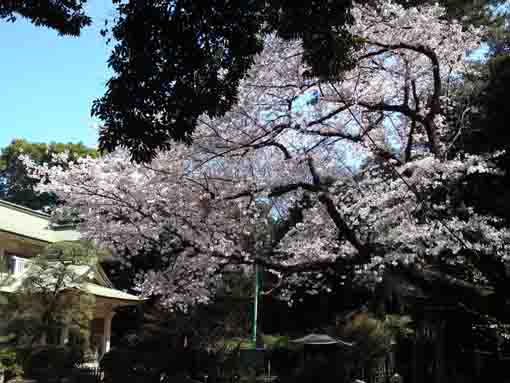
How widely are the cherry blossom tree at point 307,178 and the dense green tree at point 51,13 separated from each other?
428 centimetres

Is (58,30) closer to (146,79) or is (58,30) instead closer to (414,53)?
(146,79)

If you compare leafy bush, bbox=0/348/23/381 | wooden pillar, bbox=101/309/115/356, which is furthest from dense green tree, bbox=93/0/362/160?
wooden pillar, bbox=101/309/115/356

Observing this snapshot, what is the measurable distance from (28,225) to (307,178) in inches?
508

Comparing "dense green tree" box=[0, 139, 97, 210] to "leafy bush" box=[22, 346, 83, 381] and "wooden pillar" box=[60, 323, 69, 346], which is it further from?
"leafy bush" box=[22, 346, 83, 381]

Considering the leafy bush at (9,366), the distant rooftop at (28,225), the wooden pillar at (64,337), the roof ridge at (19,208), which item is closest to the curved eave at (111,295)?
the wooden pillar at (64,337)

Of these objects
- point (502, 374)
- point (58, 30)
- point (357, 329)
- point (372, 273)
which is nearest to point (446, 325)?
point (502, 374)

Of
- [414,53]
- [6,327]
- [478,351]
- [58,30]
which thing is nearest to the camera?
[58,30]

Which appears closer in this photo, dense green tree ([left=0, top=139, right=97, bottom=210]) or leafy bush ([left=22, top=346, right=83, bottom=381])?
leafy bush ([left=22, top=346, right=83, bottom=381])

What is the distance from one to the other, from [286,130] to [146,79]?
581cm

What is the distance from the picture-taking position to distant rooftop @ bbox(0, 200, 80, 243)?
19.0 meters

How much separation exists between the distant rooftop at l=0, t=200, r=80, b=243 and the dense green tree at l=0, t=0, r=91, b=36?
13596mm

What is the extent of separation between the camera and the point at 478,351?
17.0 metres

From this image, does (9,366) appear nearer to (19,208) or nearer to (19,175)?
(19,208)

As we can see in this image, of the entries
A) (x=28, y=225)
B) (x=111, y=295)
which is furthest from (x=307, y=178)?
(x=28, y=225)
